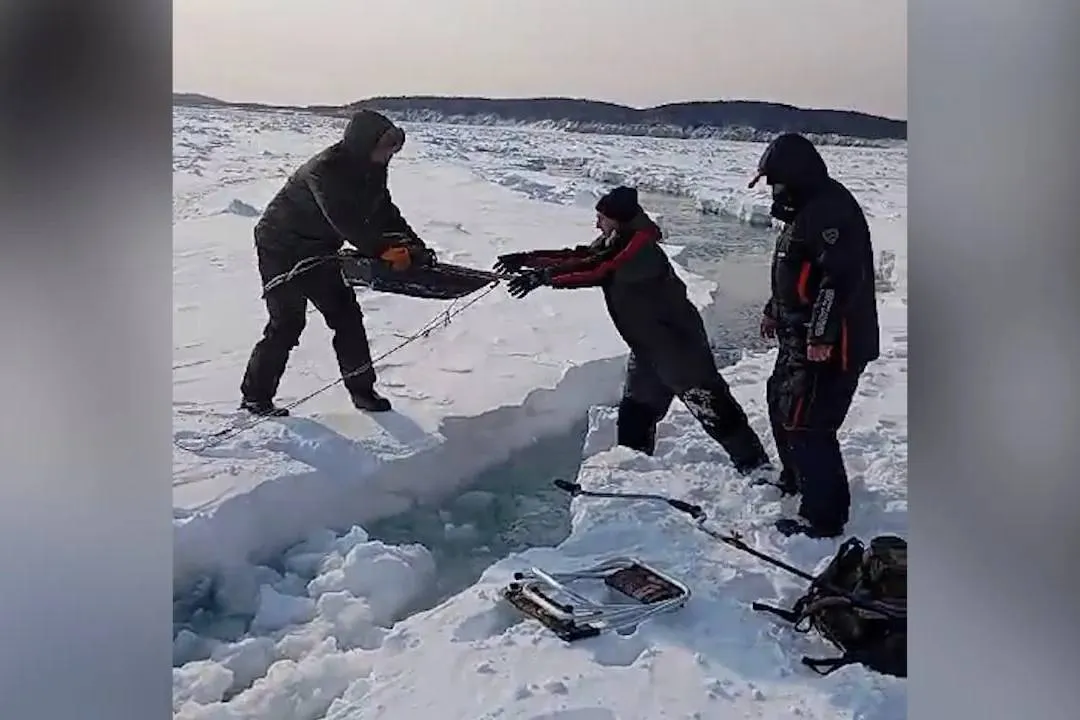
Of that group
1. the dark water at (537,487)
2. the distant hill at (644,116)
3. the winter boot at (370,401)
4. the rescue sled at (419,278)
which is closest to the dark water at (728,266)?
the dark water at (537,487)

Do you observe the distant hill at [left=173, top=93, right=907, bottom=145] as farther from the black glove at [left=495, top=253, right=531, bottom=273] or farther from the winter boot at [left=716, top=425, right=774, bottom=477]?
the winter boot at [left=716, top=425, right=774, bottom=477]

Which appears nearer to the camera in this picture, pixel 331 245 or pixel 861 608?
pixel 861 608

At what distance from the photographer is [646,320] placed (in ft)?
4.49

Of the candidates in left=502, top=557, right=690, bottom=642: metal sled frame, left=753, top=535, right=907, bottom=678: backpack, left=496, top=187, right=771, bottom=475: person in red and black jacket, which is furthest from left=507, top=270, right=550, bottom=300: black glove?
left=753, top=535, right=907, bottom=678: backpack

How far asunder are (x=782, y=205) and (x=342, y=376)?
1.98ft

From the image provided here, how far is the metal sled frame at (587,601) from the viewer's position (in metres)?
1.31

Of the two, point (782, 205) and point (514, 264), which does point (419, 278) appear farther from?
point (782, 205)

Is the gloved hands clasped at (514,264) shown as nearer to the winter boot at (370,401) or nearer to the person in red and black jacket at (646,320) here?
the person in red and black jacket at (646,320)

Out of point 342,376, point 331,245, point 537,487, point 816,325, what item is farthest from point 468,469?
point 816,325

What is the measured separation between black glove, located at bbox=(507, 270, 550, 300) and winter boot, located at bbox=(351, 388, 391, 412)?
0.22m

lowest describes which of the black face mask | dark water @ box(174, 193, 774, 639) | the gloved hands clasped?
dark water @ box(174, 193, 774, 639)

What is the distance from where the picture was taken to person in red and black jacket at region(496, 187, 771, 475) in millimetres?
1342
